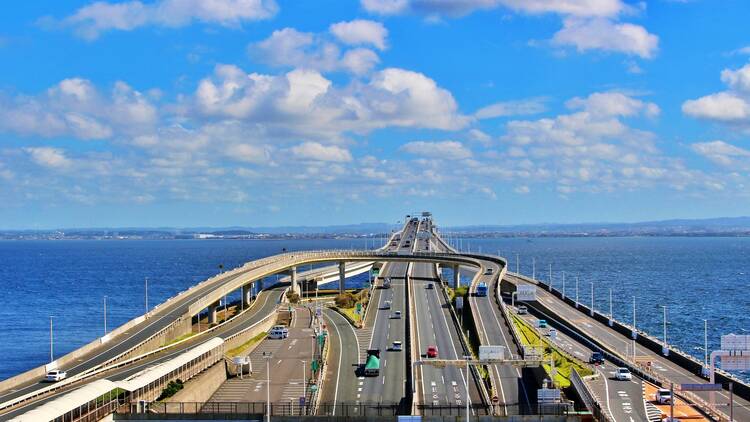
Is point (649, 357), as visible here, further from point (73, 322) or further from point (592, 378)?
point (73, 322)

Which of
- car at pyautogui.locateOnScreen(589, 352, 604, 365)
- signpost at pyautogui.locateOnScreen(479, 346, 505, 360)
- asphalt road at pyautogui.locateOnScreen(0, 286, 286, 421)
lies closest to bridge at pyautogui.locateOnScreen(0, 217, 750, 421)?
signpost at pyautogui.locateOnScreen(479, 346, 505, 360)

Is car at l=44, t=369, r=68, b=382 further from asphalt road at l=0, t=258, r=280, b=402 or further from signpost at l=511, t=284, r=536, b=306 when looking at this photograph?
signpost at l=511, t=284, r=536, b=306

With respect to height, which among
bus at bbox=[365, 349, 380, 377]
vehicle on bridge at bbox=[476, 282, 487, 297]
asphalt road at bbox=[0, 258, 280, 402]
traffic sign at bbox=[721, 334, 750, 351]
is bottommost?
bus at bbox=[365, 349, 380, 377]

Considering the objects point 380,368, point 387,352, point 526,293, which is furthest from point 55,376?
point 526,293

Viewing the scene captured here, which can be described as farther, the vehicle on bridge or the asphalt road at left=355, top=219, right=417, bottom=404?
the vehicle on bridge

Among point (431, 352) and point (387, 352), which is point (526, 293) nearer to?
point (387, 352)

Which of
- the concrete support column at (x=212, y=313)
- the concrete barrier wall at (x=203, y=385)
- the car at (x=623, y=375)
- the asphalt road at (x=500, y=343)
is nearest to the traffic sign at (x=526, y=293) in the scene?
the asphalt road at (x=500, y=343)
